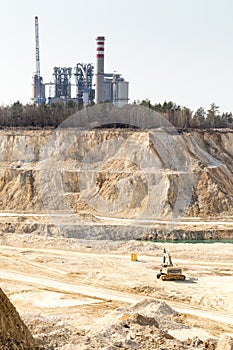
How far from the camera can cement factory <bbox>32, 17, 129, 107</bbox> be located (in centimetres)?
6825

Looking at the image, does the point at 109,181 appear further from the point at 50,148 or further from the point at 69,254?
the point at 69,254

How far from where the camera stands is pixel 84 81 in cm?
7325

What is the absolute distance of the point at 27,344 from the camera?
12.6m

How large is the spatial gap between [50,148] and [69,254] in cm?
1849

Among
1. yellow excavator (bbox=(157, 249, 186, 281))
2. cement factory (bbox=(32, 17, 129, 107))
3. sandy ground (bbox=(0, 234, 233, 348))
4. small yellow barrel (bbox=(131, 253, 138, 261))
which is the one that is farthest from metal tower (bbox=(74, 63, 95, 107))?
yellow excavator (bbox=(157, 249, 186, 281))

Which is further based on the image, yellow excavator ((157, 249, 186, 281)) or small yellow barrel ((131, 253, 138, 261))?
small yellow barrel ((131, 253, 138, 261))

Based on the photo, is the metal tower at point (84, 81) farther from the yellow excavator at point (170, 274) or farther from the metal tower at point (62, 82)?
the yellow excavator at point (170, 274)

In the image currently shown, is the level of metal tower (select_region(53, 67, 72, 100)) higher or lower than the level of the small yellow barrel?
higher

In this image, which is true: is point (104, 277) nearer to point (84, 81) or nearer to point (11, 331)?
point (11, 331)

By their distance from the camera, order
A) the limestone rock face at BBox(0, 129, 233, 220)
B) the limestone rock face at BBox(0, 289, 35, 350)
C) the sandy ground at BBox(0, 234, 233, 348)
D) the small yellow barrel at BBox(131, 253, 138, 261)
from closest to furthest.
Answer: the limestone rock face at BBox(0, 289, 35, 350) → the sandy ground at BBox(0, 234, 233, 348) → the small yellow barrel at BBox(131, 253, 138, 261) → the limestone rock face at BBox(0, 129, 233, 220)

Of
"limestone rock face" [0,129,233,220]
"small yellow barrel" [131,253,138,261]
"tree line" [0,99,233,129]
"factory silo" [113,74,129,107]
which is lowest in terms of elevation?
"small yellow barrel" [131,253,138,261]

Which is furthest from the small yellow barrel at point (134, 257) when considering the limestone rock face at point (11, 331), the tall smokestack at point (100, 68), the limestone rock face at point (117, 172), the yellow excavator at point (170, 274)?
the tall smokestack at point (100, 68)

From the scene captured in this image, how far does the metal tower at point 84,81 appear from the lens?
7262 cm

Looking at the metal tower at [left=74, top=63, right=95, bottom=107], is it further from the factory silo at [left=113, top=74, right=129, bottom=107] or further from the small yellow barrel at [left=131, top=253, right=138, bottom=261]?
the small yellow barrel at [left=131, top=253, right=138, bottom=261]
